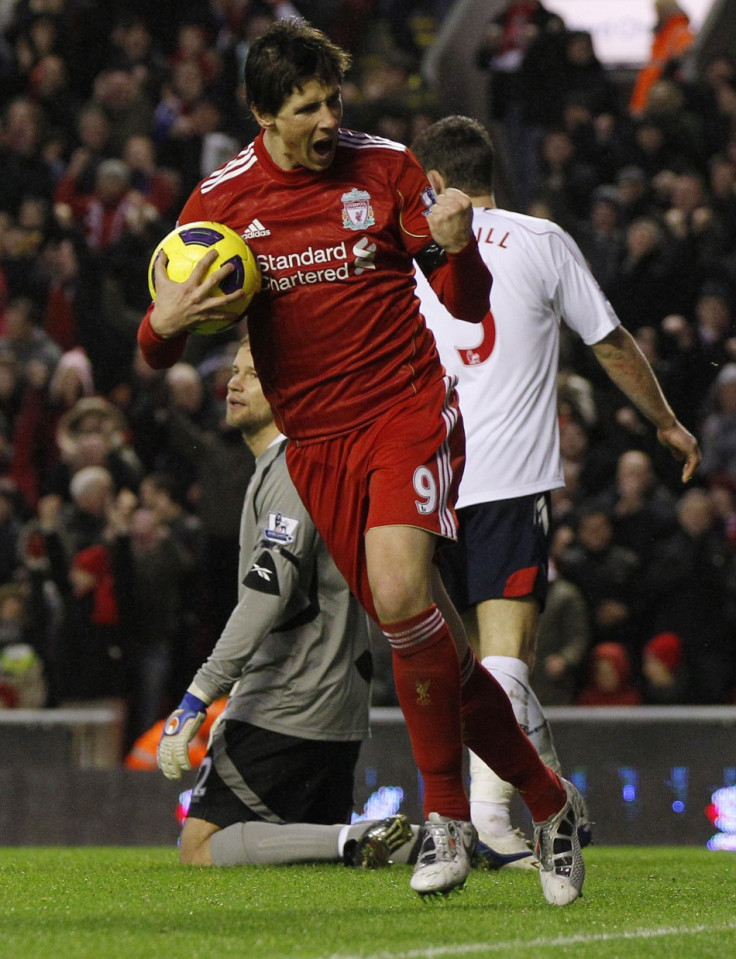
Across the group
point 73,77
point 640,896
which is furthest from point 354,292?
point 73,77

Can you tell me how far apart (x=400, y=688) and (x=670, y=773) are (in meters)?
3.96

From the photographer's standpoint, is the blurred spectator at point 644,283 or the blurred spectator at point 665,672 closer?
the blurred spectator at point 665,672

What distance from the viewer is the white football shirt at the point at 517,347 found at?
5.93 m

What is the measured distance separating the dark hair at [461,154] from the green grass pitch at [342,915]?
2.38 metres

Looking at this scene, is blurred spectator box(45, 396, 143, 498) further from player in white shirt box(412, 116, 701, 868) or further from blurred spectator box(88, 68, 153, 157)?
player in white shirt box(412, 116, 701, 868)

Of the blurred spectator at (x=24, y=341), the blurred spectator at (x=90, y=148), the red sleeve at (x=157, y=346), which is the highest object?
the blurred spectator at (x=90, y=148)

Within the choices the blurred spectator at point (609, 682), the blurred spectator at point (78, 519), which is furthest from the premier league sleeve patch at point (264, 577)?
the blurred spectator at point (78, 519)

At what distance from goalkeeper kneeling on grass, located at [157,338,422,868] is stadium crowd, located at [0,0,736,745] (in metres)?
3.52

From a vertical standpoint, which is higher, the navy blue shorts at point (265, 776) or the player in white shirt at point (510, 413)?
the player in white shirt at point (510, 413)

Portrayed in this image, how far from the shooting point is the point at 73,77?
16.1 m

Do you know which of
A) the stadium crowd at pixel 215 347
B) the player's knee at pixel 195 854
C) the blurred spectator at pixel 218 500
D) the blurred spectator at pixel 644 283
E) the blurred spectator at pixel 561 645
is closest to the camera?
the player's knee at pixel 195 854

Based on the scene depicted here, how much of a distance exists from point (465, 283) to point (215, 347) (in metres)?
8.87

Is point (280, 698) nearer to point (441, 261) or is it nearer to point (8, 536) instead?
point (441, 261)

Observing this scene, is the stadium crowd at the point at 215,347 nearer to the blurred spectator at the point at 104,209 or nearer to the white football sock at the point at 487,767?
the blurred spectator at the point at 104,209
